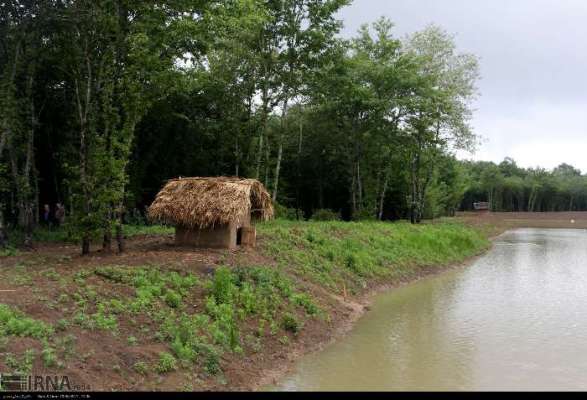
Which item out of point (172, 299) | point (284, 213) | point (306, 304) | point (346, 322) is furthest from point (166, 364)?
point (284, 213)

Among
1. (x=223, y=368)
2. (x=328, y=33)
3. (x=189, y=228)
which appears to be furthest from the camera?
(x=328, y=33)

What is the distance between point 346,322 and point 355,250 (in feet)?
22.7

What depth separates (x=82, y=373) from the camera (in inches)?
293

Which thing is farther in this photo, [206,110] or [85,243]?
[206,110]

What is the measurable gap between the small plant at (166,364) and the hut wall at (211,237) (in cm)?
656

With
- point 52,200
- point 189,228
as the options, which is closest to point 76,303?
point 189,228

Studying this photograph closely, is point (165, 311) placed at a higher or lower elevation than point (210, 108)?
lower

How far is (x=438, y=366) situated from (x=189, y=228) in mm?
8003

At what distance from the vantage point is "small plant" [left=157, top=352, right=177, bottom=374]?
27.3 feet

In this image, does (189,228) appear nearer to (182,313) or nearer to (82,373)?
(182,313)

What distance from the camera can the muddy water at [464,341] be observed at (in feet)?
31.4

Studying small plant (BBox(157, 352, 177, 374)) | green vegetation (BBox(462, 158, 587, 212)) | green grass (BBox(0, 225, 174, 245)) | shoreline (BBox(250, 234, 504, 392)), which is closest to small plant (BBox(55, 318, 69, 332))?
small plant (BBox(157, 352, 177, 374))

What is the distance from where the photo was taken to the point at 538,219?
6231 cm

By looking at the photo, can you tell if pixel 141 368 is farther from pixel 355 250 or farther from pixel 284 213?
pixel 284 213
